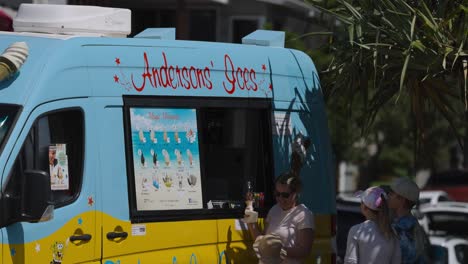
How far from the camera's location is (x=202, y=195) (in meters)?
7.93

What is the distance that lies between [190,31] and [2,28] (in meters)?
11.4

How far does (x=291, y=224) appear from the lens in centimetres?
814

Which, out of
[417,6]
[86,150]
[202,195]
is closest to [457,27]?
[417,6]

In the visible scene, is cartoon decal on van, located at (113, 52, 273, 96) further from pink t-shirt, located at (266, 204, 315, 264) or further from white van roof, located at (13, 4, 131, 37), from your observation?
pink t-shirt, located at (266, 204, 315, 264)

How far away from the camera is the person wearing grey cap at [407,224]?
7.90m

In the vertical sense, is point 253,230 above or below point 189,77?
below

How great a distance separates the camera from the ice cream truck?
6785 millimetres

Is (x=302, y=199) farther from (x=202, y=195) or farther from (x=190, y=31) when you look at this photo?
(x=190, y=31)

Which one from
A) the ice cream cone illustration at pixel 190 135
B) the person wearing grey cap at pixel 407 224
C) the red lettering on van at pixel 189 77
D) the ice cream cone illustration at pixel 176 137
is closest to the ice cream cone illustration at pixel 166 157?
the ice cream cone illustration at pixel 176 137

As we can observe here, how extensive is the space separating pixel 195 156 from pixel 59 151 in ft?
3.93

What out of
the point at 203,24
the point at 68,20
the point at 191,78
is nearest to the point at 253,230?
the point at 191,78

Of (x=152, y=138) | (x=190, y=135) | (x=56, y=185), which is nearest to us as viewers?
(x=56, y=185)

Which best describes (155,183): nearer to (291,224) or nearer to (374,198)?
(291,224)

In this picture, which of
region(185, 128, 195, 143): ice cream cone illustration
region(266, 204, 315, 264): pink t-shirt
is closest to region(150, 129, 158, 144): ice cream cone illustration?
region(185, 128, 195, 143): ice cream cone illustration
